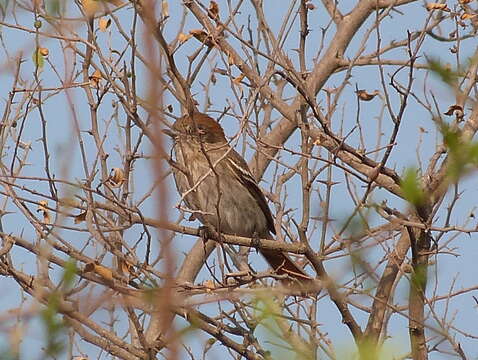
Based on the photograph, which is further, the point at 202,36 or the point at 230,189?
the point at 230,189

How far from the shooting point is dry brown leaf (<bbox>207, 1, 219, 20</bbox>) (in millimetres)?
4980

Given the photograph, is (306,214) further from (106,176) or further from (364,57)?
(364,57)

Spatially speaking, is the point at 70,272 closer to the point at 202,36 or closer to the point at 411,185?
the point at 411,185

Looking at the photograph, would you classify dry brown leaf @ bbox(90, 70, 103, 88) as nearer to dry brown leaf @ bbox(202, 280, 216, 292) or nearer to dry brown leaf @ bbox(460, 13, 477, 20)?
dry brown leaf @ bbox(202, 280, 216, 292)

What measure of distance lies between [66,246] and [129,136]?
5.06 feet

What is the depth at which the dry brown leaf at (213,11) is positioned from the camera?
4.98 meters

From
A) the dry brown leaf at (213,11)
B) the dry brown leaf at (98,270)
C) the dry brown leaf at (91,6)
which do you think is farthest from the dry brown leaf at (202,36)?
the dry brown leaf at (98,270)

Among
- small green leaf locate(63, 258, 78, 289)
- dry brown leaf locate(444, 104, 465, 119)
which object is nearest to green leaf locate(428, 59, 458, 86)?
small green leaf locate(63, 258, 78, 289)

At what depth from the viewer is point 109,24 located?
225 inches

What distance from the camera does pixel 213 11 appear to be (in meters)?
5.02

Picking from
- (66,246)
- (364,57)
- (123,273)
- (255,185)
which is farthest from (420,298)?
(364,57)

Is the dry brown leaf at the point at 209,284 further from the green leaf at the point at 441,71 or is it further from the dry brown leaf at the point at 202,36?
the green leaf at the point at 441,71

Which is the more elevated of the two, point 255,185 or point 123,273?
point 255,185

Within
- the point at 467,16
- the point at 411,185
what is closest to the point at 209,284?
the point at 467,16
